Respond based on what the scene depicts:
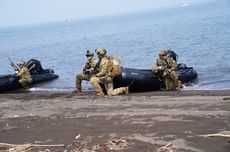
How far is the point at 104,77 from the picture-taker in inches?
499

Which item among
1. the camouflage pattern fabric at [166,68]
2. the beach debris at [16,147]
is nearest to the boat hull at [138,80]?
the camouflage pattern fabric at [166,68]

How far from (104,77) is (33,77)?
8.76 metres

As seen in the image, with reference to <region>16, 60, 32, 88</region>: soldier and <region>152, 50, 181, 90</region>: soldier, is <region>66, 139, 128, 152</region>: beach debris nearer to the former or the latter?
<region>152, 50, 181, 90</region>: soldier

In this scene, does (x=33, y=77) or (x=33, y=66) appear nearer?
(x=33, y=77)

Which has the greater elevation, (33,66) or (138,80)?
(138,80)

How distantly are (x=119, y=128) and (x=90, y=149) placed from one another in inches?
48.6

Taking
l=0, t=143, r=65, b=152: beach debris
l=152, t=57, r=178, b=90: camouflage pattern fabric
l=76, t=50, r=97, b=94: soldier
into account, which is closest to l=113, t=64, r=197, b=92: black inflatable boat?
l=152, t=57, r=178, b=90: camouflage pattern fabric

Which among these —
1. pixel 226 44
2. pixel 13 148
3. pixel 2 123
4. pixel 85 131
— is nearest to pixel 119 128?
pixel 85 131

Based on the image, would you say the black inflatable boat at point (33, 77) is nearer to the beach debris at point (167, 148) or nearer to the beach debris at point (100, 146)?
the beach debris at point (100, 146)

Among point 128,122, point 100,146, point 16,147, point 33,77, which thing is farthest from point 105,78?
point 33,77

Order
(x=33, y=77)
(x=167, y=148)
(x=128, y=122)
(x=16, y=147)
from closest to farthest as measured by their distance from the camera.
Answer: (x=167, y=148)
(x=16, y=147)
(x=128, y=122)
(x=33, y=77)

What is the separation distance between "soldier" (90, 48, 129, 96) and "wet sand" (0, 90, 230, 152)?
93cm

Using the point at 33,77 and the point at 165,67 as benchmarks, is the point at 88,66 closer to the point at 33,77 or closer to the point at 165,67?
the point at 165,67

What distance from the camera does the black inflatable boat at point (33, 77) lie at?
18422mm
